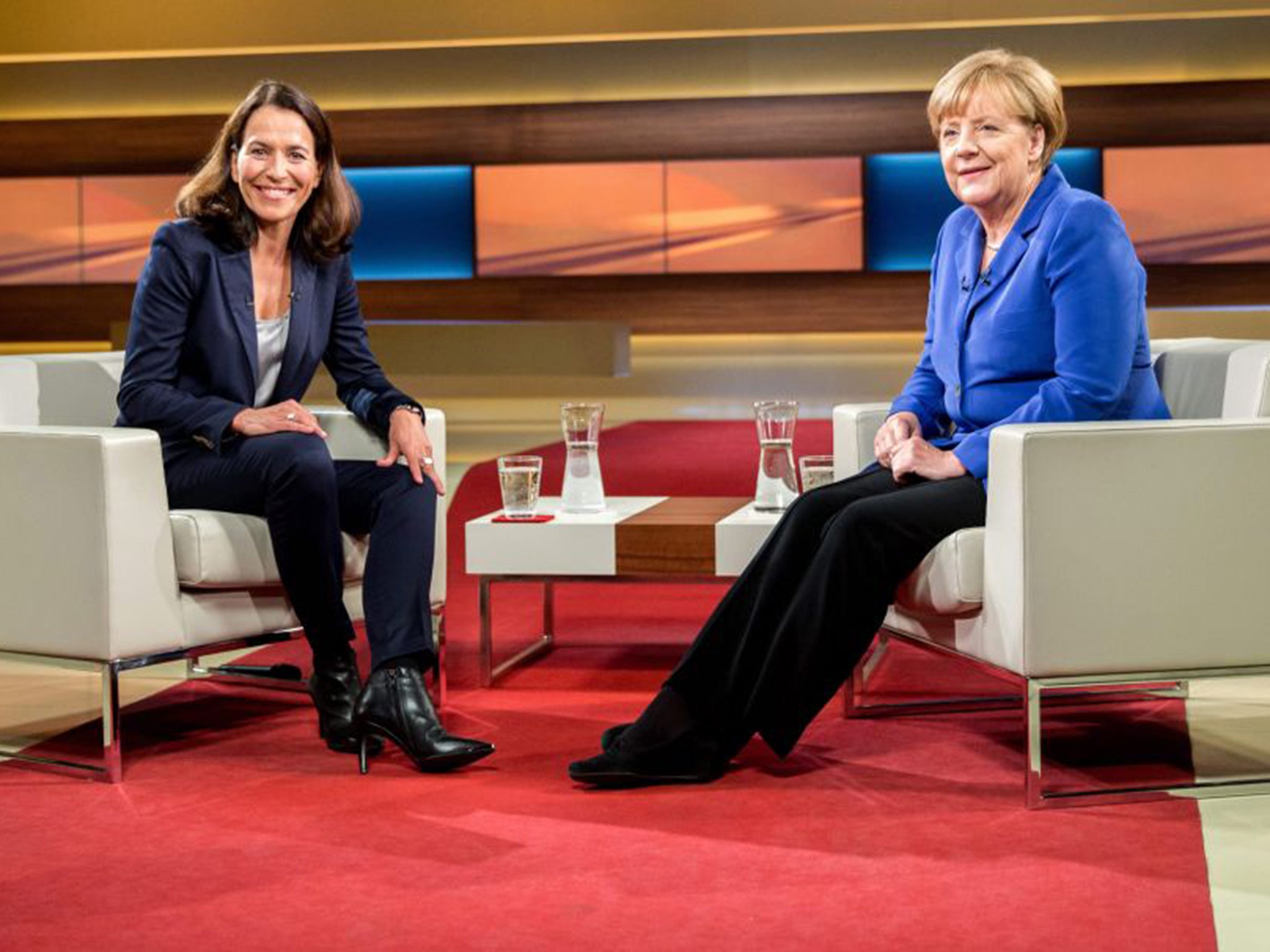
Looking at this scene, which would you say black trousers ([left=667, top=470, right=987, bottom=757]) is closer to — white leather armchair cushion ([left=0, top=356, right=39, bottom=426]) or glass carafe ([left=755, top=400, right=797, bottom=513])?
glass carafe ([left=755, top=400, right=797, bottom=513])

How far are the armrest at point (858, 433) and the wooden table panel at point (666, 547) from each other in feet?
0.89

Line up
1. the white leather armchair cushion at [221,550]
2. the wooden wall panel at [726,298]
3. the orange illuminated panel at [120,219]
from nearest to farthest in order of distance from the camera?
1. the white leather armchair cushion at [221,550]
2. the wooden wall panel at [726,298]
3. the orange illuminated panel at [120,219]

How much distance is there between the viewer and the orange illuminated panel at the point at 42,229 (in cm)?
1027

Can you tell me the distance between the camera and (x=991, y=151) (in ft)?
8.20

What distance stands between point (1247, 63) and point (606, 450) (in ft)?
14.5

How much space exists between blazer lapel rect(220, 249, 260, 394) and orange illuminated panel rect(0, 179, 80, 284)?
314 inches

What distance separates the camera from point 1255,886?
1.92 m

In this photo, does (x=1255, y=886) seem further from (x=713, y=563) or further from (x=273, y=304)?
(x=273, y=304)

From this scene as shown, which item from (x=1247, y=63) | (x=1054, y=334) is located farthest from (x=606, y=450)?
(x=1054, y=334)

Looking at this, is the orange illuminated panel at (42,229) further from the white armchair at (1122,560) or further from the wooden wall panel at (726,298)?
the white armchair at (1122,560)

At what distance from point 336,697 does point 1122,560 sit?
1219 mm

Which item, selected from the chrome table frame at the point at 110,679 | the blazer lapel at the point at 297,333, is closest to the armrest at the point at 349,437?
the blazer lapel at the point at 297,333

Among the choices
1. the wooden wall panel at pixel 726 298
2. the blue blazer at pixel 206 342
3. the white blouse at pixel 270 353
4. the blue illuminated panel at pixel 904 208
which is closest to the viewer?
the blue blazer at pixel 206 342

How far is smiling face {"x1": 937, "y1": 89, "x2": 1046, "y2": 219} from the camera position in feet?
8.19
